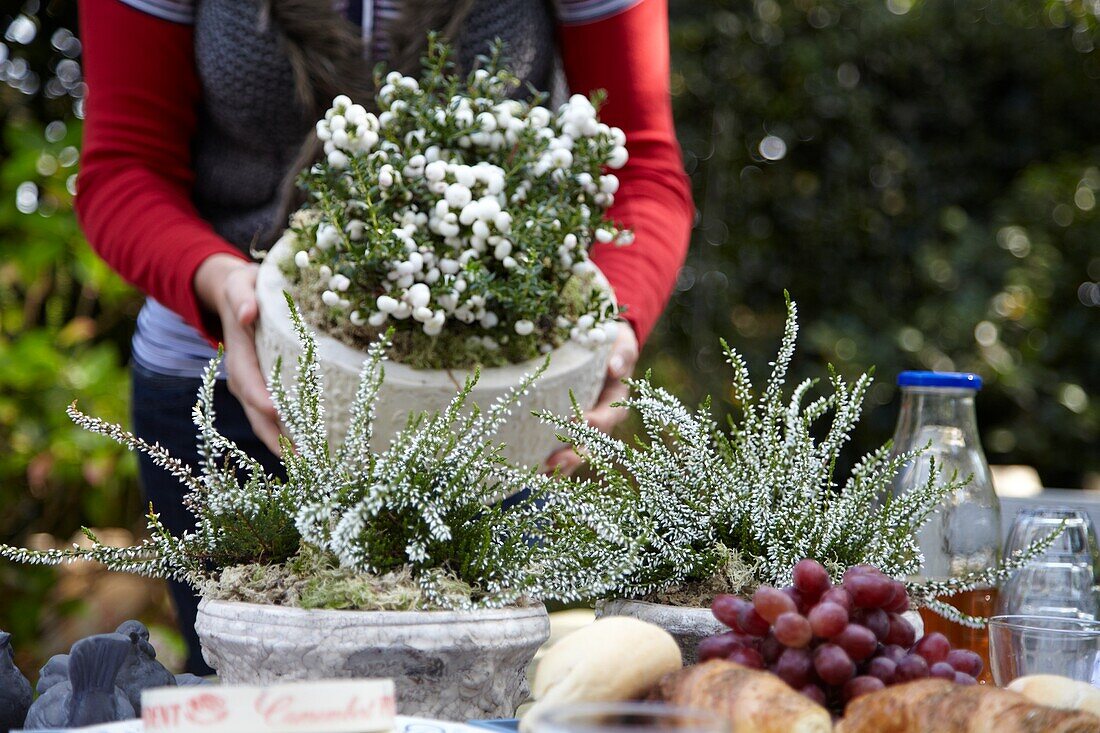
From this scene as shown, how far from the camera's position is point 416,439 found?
83cm

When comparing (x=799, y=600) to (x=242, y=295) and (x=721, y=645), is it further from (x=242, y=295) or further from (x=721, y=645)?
(x=242, y=295)

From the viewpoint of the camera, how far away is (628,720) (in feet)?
1.58

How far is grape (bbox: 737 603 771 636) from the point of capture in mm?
754

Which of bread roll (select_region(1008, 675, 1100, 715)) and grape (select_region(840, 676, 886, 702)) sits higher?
grape (select_region(840, 676, 886, 702))

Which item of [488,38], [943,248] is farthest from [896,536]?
[943,248]

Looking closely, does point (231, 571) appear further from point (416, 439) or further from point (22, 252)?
point (22, 252)

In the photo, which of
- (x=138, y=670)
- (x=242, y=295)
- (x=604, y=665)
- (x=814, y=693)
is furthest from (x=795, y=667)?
(x=242, y=295)

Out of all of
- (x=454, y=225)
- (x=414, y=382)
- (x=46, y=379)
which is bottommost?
(x=46, y=379)

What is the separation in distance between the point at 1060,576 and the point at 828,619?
49 centimetres

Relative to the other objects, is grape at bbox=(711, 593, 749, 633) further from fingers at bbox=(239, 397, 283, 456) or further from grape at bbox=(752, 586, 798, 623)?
fingers at bbox=(239, 397, 283, 456)

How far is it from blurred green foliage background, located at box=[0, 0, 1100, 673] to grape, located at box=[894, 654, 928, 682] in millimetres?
3612

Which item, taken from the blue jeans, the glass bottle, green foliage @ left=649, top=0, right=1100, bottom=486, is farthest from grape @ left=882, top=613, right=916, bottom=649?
green foliage @ left=649, top=0, right=1100, bottom=486

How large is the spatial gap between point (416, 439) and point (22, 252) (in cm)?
238

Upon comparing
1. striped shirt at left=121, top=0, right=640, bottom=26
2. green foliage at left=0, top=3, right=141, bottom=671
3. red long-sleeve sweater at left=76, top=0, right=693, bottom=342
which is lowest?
green foliage at left=0, top=3, right=141, bottom=671
